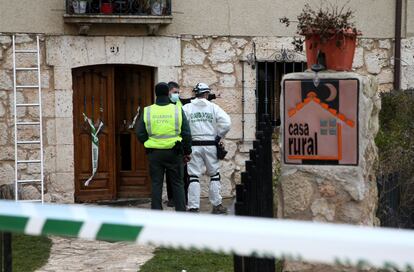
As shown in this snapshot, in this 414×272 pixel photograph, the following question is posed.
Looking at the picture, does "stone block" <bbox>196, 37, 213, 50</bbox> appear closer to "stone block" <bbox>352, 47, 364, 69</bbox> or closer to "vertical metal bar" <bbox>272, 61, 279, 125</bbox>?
"vertical metal bar" <bbox>272, 61, 279, 125</bbox>

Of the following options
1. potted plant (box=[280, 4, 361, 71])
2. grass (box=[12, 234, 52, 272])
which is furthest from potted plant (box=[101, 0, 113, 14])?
potted plant (box=[280, 4, 361, 71])

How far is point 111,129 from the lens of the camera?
10.0 meters

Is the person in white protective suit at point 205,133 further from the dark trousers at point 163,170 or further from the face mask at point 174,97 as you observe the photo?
the dark trousers at point 163,170

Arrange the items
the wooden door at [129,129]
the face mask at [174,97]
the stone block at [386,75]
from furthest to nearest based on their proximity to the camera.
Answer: the stone block at [386,75]
the wooden door at [129,129]
the face mask at [174,97]

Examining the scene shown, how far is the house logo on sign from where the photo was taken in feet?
15.3

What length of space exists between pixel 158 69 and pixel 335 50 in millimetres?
5326

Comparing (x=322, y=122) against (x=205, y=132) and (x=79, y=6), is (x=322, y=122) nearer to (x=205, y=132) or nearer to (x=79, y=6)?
(x=205, y=132)

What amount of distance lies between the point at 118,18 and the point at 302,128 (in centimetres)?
535

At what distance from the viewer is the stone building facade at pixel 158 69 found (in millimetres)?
9469

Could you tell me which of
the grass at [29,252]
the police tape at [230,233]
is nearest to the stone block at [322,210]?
the grass at [29,252]

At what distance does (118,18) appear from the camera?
31.3 feet

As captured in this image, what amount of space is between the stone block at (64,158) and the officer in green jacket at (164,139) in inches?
88.5

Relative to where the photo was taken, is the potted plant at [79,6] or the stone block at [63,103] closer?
the potted plant at [79,6]

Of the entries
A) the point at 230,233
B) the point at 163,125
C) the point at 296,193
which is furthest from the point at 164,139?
the point at 230,233
